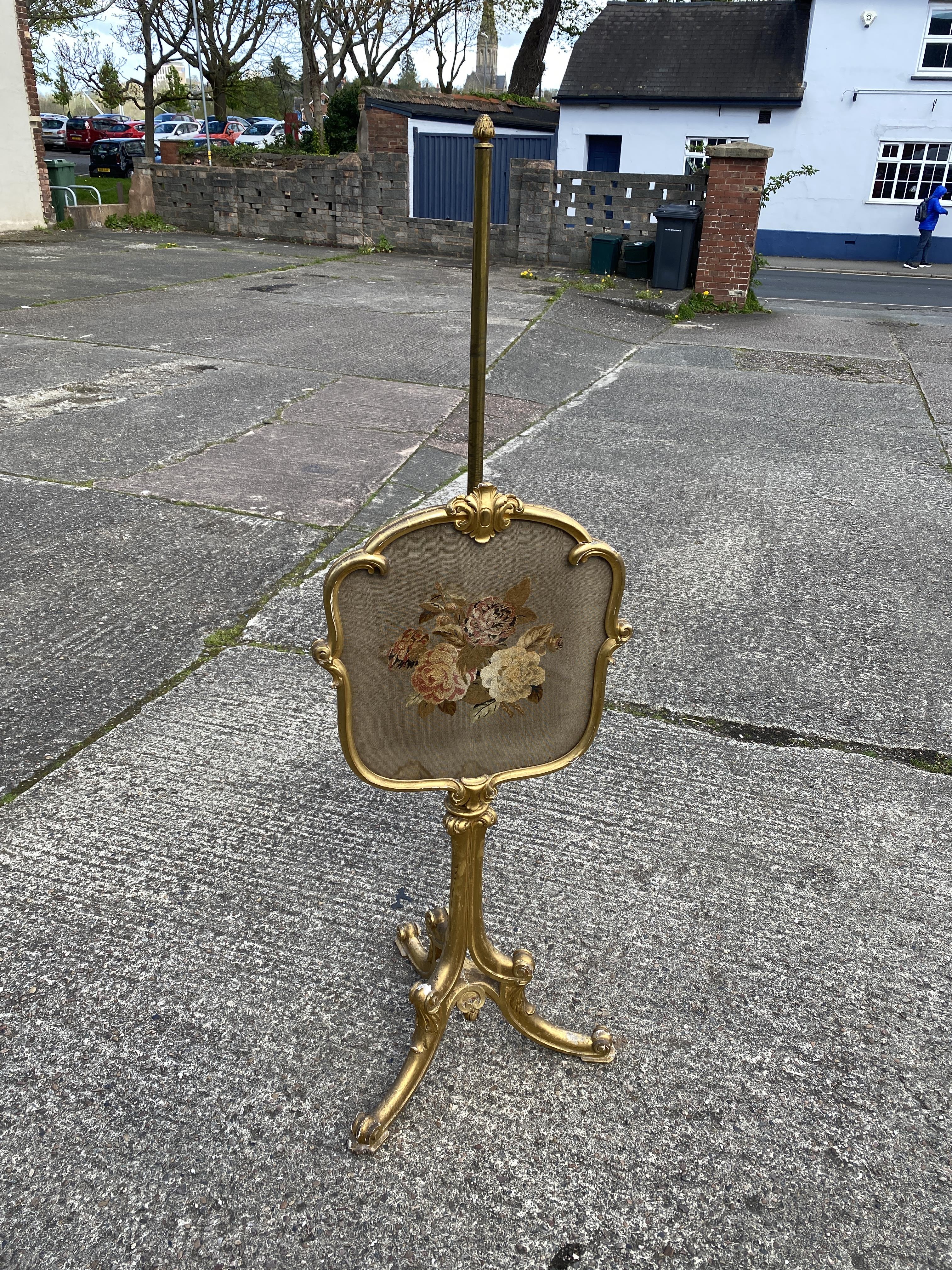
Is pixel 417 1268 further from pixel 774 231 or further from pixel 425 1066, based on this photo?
pixel 774 231

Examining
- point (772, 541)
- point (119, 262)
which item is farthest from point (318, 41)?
point (772, 541)

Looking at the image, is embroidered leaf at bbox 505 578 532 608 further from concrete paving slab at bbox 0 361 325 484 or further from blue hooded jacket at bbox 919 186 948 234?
blue hooded jacket at bbox 919 186 948 234

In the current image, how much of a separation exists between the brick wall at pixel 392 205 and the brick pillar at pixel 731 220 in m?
1.75

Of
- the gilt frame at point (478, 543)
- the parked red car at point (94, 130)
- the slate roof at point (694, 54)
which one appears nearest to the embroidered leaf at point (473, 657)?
the gilt frame at point (478, 543)

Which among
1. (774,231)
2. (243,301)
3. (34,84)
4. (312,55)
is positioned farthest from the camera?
(312,55)

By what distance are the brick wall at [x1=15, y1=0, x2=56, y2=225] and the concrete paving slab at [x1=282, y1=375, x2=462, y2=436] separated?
1263 cm

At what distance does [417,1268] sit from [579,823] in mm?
1508

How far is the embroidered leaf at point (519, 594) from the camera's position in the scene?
1.84 meters

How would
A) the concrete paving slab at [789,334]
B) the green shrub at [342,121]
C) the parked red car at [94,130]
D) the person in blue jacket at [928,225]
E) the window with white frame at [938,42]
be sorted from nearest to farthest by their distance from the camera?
the concrete paving slab at [789,334], the window with white frame at [938,42], the person in blue jacket at [928,225], the green shrub at [342,121], the parked red car at [94,130]

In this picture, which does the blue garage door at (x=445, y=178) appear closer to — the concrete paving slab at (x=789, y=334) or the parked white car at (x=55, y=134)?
the concrete paving slab at (x=789, y=334)

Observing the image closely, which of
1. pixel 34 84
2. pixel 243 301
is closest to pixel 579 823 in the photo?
pixel 243 301

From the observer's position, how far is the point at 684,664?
13.5ft

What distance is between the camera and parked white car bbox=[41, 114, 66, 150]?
4384cm

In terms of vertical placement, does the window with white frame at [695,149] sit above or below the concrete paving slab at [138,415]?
above
